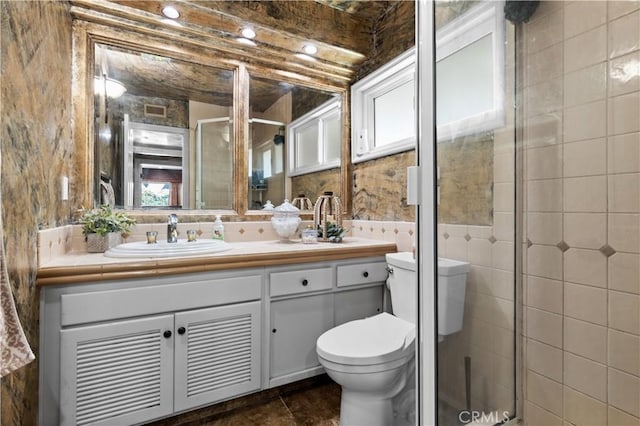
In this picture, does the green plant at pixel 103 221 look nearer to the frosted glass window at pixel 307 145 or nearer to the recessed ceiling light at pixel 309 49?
the frosted glass window at pixel 307 145

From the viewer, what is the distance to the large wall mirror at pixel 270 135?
7.02 ft

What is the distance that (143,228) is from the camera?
1.80 meters

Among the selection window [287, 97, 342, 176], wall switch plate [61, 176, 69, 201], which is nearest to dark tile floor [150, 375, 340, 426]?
wall switch plate [61, 176, 69, 201]

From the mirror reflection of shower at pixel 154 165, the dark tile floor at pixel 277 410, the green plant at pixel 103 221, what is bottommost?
the dark tile floor at pixel 277 410

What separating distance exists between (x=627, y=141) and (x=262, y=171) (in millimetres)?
1813

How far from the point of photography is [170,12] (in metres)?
1.74

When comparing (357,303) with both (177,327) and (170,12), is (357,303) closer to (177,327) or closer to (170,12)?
(177,327)

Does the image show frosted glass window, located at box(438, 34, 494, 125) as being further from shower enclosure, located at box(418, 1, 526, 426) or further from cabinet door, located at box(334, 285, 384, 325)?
cabinet door, located at box(334, 285, 384, 325)

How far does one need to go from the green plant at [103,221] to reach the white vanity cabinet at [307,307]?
2.65 feet

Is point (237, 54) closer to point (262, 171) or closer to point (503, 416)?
point (262, 171)

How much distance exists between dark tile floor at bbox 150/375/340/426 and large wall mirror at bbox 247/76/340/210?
1.14 meters

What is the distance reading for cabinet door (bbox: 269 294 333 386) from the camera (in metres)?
1.62

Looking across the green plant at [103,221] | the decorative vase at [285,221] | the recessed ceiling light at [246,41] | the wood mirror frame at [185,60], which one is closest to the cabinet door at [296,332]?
the decorative vase at [285,221]

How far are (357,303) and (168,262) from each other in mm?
1082
